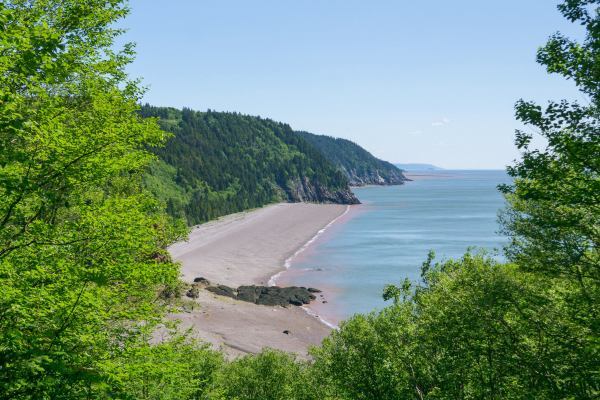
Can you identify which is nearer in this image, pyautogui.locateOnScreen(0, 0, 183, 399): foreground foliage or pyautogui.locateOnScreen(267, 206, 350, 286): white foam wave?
pyautogui.locateOnScreen(0, 0, 183, 399): foreground foliage

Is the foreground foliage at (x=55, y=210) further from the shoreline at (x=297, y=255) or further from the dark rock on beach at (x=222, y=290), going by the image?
the dark rock on beach at (x=222, y=290)

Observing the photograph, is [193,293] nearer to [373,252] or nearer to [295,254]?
[295,254]

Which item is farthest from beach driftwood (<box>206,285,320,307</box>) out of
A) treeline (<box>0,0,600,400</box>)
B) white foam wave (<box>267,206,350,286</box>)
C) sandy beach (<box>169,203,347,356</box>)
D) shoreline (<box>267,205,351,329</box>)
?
treeline (<box>0,0,600,400</box>)

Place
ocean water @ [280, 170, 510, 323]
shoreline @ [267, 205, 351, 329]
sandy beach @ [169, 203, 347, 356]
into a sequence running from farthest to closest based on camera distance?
ocean water @ [280, 170, 510, 323]
shoreline @ [267, 205, 351, 329]
sandy beach @ [169, 203, 347, 356]

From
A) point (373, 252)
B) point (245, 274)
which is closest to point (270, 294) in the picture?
point (245, 274)

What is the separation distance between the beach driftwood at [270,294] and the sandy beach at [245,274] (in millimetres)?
1766

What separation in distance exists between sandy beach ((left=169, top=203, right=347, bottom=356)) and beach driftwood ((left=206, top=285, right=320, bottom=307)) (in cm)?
177

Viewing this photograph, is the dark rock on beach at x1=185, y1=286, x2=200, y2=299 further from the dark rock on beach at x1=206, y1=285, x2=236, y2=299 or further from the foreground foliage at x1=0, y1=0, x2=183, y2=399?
the foreground foliage at x1=0, y1=0, x2=183, y2=399

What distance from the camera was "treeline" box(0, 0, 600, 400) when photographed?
10438 millimetres

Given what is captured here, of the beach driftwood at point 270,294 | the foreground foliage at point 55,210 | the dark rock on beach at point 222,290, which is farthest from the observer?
the dark rock on beach at point 222,290

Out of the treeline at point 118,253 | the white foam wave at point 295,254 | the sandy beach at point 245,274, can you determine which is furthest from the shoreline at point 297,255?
the treeline at point 118,253

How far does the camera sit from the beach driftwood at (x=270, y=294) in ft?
243

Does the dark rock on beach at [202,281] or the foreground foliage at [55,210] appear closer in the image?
the foreground foliage at [55,210]

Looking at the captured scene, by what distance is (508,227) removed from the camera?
23.0 meters
